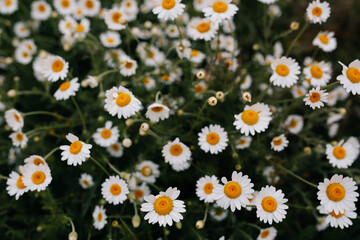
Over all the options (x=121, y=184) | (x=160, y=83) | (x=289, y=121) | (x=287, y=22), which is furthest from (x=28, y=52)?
(x=287, y=22)

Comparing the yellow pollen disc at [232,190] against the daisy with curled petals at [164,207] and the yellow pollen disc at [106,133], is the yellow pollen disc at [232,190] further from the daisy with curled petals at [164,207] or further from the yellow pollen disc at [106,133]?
the yellow pollen disc at [106,133]

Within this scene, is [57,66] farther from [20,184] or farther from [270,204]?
[270,204]

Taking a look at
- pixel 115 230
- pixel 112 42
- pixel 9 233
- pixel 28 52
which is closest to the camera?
pixel 115 230

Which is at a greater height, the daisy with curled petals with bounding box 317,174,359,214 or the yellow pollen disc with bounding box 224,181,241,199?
the daisy with curled petals with bounding box 317,174,359,214

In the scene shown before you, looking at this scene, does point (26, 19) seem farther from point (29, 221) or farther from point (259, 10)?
point (259, 10)

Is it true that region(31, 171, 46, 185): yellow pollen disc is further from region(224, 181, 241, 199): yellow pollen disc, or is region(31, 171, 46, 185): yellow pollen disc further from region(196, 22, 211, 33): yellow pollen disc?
region(196, 22, 211, 33): yellow pollen disc

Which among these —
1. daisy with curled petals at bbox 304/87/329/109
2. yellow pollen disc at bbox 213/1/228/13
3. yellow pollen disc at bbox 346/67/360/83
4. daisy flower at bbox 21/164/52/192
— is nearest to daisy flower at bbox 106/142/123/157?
daisy flower at bbox 21/164/52/192

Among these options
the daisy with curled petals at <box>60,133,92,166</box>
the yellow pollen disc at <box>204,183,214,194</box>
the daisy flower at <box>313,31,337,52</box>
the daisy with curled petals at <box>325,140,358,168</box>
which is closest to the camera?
the daisy with curled petals at <box>60,133,92,166</box>
